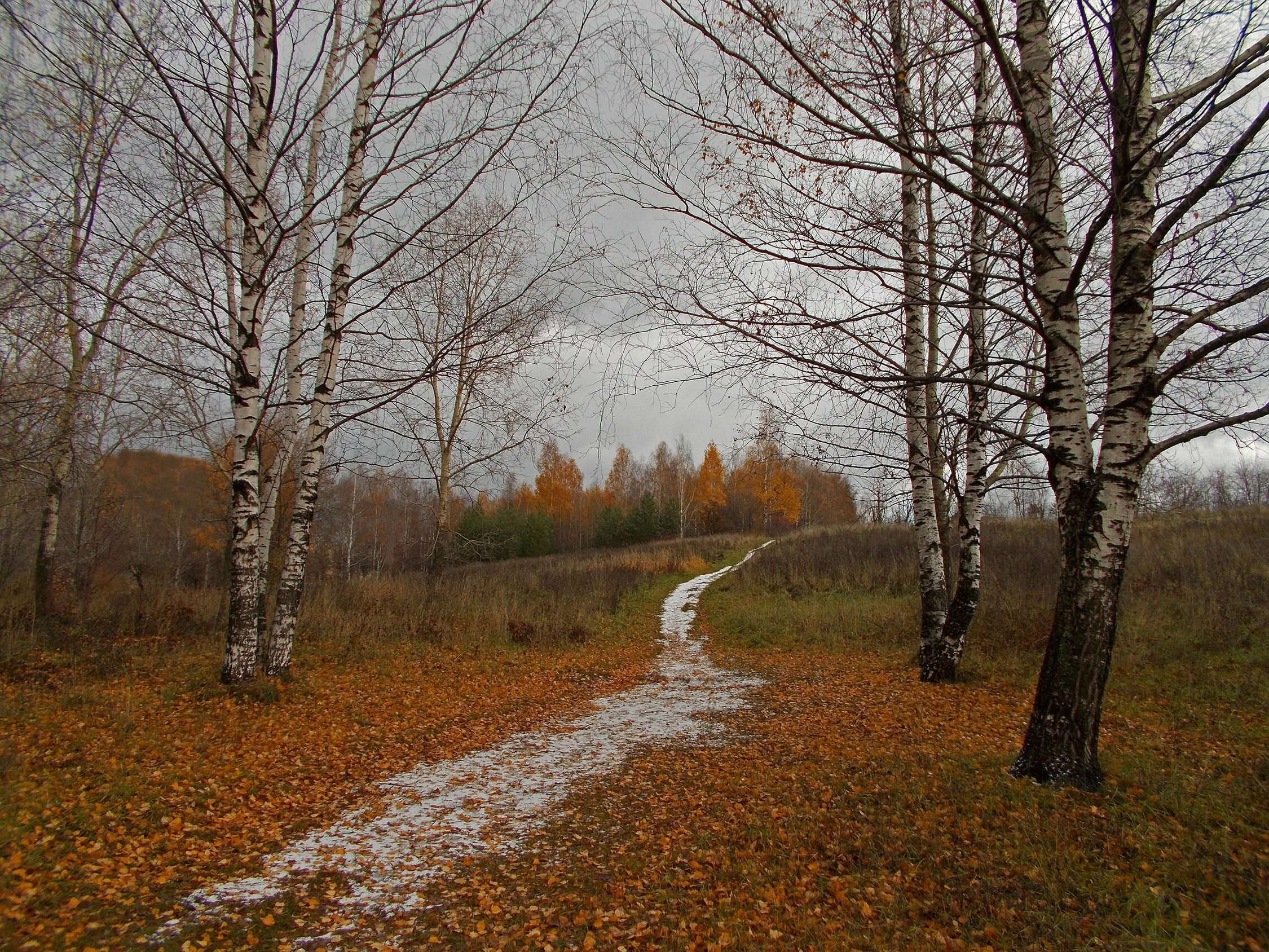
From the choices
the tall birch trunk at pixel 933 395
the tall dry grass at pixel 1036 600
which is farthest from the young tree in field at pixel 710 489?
the tall birch trunk at pixel 933 395

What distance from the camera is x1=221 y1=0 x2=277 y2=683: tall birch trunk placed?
6.62 m

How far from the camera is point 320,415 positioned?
752 centimetres

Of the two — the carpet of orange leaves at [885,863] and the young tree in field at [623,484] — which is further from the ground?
the young tree in field at [623,484]

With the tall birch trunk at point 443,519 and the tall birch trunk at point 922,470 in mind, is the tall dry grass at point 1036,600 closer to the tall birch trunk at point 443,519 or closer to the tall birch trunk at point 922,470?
the tall birch trunk at point 922,470

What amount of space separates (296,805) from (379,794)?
25.1 inches

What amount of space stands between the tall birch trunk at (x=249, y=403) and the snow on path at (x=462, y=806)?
9.62 ft

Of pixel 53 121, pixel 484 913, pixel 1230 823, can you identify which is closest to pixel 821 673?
pixel 1230 823

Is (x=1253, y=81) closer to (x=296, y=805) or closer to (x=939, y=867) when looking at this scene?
(x=939, y=867)

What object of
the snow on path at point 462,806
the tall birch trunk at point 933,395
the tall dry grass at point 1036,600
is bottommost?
the snow on path at point 462,806

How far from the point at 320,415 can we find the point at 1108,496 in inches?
311

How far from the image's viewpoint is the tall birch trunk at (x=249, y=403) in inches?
261

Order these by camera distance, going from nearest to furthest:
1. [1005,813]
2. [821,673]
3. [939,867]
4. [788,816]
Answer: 1. [939,867]
2. [1005,813]
3. [788,816]
4. [821,673]

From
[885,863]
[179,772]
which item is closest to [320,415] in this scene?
[179,772]

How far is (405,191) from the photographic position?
644cm
